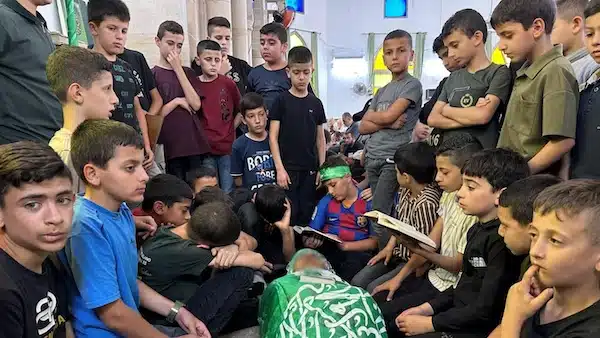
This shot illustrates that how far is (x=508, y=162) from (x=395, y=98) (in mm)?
1372

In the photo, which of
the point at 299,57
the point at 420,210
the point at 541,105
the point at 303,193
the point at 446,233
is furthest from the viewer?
the point at 303,193

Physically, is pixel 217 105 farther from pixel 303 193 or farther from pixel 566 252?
pixel 566 252

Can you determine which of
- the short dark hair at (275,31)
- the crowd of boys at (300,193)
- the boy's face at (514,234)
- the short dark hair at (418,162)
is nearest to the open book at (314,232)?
the crowd of boys at (300,193)

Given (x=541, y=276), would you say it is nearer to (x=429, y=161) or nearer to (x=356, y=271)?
(x=429, y=161)

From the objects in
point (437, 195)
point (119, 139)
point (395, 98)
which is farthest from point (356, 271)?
point (119, 139)

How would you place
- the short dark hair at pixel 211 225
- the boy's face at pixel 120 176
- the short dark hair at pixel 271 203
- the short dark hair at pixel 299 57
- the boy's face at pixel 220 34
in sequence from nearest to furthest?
the boy's face at pixel 120 176 → the short dark hair at pixel 211 225 → the short dark hair at pixel 271 203 → the short dark hair at pixel 299 57 → the boy's face at pixel 220 34

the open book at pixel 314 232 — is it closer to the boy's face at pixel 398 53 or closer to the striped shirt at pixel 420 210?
the striped shirt at pixel 420 210

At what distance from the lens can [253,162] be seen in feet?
11.7

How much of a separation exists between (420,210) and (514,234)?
98 cm

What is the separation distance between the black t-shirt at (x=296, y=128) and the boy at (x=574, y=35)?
172 centimetres

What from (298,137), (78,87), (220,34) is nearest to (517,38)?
(298,137)

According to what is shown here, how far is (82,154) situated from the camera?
167cm

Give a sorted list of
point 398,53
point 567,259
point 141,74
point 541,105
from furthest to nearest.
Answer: point 398,53 → point 141,74 → point 541,105 → point 567,259

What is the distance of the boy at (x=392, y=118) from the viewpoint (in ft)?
10.5
